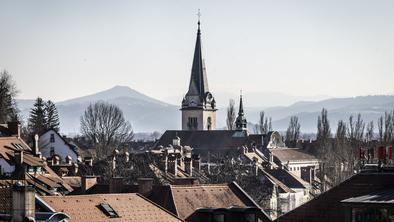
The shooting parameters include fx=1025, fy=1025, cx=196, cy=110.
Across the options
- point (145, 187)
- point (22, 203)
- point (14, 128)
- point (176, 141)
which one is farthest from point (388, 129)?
point (22, 203)

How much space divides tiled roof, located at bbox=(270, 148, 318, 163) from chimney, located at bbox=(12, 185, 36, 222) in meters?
141

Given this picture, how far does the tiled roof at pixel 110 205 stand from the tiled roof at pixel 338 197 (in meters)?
6.69

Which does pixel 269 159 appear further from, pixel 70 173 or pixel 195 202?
pixel 195 202

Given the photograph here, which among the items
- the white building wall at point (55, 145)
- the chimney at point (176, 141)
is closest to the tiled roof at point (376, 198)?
the white building wall at point (55, 145)

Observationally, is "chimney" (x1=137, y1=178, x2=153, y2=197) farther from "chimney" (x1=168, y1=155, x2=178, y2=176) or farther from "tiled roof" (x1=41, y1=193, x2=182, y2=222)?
"chimney" (x1=168, y1=155, x2=178, y2=176)

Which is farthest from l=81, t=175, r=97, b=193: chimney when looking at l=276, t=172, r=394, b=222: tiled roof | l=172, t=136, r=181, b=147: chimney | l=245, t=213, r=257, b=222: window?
l=172, t=136, r=181, b=147: chimney

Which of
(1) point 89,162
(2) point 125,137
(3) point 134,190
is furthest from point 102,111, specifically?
(3) point 134,190

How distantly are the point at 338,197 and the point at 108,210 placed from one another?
11.4 meters

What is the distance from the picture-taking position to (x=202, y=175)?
334 ft

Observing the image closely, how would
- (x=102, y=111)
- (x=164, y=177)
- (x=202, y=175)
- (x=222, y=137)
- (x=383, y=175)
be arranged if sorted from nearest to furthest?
(x=383, y=175) < (x=164, y=177) < (x=202, y=175) < (x=102, y=111) < (x=222, y=137)

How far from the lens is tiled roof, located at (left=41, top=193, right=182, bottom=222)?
48.8 metres

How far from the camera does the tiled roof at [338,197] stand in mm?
49750

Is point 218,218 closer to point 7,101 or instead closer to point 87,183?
point 87,183

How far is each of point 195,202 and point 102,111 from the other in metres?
121
